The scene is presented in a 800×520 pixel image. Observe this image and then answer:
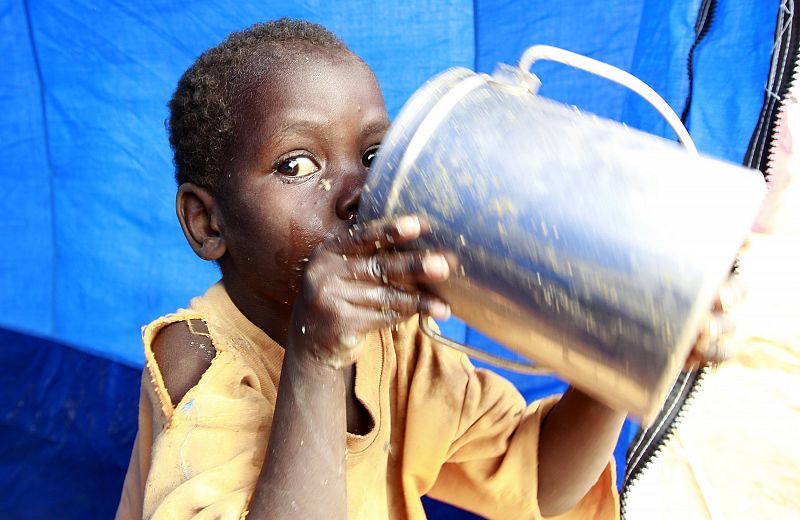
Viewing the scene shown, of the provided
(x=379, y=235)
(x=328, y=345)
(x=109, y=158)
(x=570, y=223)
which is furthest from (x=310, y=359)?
(x=109, y=158)

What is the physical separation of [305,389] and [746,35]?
34.2 inches

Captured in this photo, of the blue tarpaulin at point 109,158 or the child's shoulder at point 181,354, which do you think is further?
the blue tarpaulin at point 109,158

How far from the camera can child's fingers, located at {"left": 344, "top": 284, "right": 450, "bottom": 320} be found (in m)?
0.52

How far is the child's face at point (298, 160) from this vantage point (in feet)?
2.18

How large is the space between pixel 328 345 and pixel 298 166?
0.20 metres

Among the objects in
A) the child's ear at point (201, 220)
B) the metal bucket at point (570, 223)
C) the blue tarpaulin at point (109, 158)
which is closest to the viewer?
the metal bucket at point (570, 223)

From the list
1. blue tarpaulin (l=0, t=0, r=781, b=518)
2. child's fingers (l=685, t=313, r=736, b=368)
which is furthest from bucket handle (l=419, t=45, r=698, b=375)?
blue tarpaulin (l=0, t=0, r=781, b=518)

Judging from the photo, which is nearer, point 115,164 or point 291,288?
point 291,288

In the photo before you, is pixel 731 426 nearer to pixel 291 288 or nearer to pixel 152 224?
pixel 291 288

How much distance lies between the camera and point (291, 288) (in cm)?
71

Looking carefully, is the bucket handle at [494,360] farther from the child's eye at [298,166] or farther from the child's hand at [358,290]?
the child's eye at [298,166]

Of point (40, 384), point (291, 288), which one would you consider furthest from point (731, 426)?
A: point (40, 384)

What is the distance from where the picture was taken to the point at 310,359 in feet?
1.83

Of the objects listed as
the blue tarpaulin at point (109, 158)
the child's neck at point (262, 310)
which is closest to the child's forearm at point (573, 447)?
the child's neck at point (262, 310)
